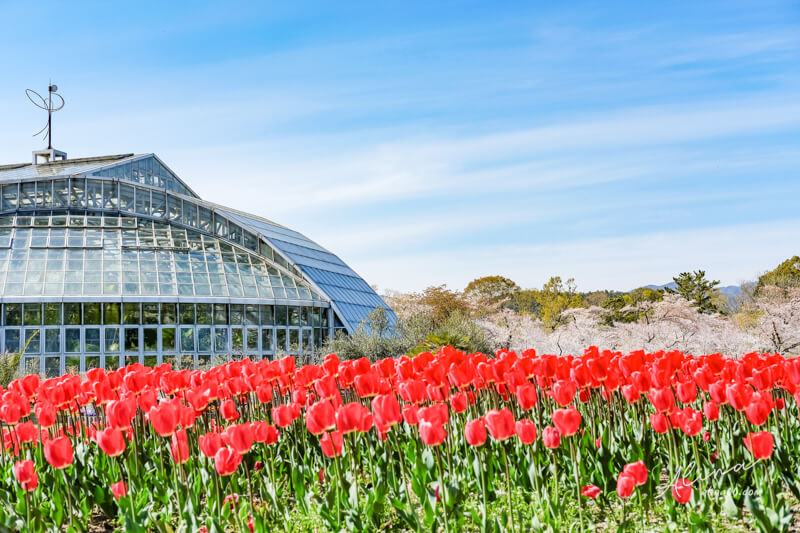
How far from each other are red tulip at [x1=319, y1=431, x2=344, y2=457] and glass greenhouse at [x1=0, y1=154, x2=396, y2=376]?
20423 mm

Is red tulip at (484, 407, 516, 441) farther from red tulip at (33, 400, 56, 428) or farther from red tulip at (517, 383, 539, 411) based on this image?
red tulip at (33, 400, 56, 428)

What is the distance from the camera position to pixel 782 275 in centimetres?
5606

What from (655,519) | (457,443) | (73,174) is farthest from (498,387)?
(73,174)

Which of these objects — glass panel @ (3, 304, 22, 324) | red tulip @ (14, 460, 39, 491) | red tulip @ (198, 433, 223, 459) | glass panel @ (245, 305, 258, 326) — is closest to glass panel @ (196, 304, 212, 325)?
glass panel @ (245, 305, 258, 326)

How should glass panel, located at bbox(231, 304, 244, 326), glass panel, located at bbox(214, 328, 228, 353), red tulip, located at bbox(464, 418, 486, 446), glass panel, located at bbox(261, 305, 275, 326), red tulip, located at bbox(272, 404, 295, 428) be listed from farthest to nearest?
glass panel, located at bbox(261, 305, 275, 326) → glass panel, located at bbox(231, 304, 244, 326) → glass panel, located at bbox(214, 328, 228, 353) → red tulip, located at bbox(272, 404, 295, 428) → red tulip, located at bbox(464, 418, 486, 446)

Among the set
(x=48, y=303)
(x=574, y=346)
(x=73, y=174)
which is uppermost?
(x=73, y=174)

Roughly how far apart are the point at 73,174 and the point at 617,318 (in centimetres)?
3476

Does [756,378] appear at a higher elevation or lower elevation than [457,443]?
higher

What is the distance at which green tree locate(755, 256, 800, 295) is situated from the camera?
5282 centimetres

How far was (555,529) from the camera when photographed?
383 cm

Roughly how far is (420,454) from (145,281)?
21.8 meters

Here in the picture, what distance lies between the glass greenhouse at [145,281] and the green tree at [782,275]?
37370mm

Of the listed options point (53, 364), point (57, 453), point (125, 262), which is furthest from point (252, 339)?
point (57, 453)

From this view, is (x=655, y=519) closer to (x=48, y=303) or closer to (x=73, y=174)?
(x=48, y=303)
